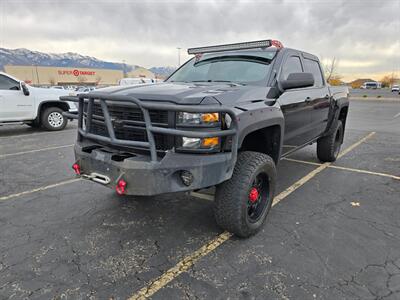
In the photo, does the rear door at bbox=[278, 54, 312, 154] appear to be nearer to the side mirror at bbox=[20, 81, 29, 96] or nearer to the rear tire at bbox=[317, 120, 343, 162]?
the rear tire at bbox=[317, 120, 343, 162]

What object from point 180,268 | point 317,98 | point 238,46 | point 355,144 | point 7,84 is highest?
point 238,46

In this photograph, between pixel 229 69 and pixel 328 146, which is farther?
pixel 328 146

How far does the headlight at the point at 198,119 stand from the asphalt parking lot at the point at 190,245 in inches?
47.5

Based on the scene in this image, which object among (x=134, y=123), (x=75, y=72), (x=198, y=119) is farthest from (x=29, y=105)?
(x=75, y=72)

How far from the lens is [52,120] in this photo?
9.80m

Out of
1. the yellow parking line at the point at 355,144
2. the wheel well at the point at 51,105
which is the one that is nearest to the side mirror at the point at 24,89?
the wheel well at the point at 51,105

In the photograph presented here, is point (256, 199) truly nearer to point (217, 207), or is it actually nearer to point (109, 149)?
point (217, 207)

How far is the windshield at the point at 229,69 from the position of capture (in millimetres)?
3543

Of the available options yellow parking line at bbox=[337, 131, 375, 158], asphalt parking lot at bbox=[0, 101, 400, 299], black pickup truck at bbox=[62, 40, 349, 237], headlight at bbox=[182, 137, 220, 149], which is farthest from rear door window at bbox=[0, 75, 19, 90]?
yellow parking line at bbox=[337, 131, 375, 158]

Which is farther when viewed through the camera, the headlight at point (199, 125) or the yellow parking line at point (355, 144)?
the yellow parking line at point (355, 144)

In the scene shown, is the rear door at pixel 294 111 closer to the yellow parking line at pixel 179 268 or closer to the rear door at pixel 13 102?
the yellow parking line at pixel 179 268

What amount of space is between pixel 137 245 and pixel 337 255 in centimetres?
187

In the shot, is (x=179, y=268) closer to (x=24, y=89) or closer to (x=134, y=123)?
(x=134, y=123)

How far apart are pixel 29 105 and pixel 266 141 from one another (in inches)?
326
